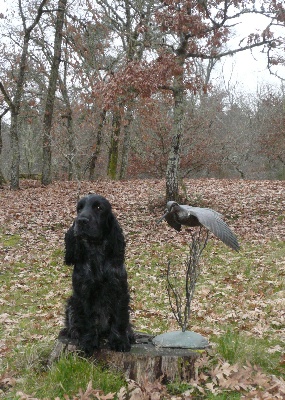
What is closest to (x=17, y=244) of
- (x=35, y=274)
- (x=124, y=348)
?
(x=35, y=274)

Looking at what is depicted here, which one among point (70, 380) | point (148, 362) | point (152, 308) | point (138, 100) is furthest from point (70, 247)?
point (138, 100)

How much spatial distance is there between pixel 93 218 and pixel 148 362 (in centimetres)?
147

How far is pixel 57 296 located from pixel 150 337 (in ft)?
14.0

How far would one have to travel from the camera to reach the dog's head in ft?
14.1

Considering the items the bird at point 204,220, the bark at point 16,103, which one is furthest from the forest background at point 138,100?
the bird at point 204,220

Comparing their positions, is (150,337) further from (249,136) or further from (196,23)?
(249,136)

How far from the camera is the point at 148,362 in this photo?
458cm

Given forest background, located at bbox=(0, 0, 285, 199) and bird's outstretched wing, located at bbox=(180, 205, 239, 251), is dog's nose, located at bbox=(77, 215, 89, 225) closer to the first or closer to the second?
bird's outstretched wing, located at bbox=(180, 205, 239, 251)

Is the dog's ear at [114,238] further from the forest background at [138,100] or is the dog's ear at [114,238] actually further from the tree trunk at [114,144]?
the tree trunk at [114,144]

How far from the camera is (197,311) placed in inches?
313

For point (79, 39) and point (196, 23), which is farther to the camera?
point (79, 39)

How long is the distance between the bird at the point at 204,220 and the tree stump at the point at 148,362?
1.25 metres

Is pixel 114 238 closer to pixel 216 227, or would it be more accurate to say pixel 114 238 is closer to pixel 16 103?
pixel 216 227

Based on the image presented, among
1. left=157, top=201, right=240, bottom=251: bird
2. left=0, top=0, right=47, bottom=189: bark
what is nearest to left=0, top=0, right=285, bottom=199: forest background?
left=0, top=0, right=47, bottom=189: bark
